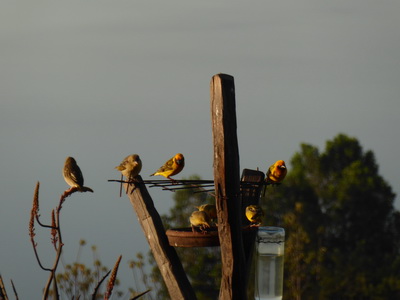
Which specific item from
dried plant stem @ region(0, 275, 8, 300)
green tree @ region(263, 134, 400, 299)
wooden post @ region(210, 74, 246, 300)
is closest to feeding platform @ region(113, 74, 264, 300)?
wooden post @ region(210, 74, 246, 300)

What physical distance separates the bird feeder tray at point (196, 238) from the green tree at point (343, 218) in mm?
14858

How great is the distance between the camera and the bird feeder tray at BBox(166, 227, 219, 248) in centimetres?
449

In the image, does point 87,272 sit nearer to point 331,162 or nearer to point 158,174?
point 158,174

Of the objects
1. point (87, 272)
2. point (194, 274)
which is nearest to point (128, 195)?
point (87, 272)

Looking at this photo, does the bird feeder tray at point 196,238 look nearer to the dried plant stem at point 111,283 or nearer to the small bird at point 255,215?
the small bird at point 255,215

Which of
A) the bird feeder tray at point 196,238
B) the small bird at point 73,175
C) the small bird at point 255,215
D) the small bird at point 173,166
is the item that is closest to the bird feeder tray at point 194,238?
the bird feeder tray at point 196,238

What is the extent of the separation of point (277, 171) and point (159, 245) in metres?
1.26

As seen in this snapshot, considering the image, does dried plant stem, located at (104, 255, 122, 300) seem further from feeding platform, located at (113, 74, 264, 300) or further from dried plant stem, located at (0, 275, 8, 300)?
feeding platform, located at (113, 74, 264, 300)

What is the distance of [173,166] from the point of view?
5301 mm

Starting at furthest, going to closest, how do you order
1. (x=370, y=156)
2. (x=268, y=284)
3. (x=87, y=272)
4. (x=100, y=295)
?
1. (x=370, y=156)
2. (x=87, y=272)
3. (x=100, y=295)
4. (x=268, y=284)

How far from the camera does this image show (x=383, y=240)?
22.1 metres

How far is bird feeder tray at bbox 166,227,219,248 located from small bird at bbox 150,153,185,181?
28.8 inches

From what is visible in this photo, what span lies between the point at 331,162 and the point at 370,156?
1.15 meters

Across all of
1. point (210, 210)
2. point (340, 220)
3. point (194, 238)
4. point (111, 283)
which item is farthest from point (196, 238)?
point (340, 220)
